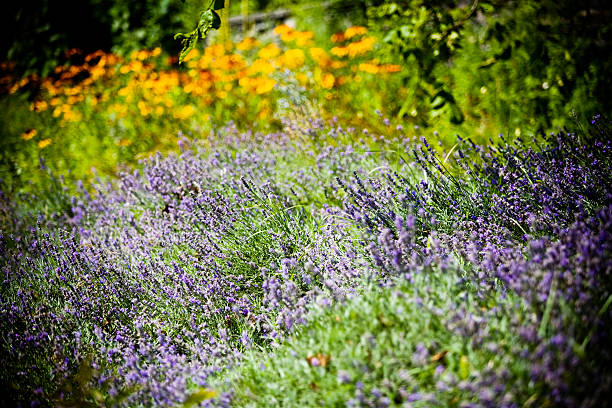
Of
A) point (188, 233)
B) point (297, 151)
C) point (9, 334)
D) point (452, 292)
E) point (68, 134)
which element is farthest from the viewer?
point (68, 134)

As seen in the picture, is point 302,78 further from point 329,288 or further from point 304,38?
point 329,288

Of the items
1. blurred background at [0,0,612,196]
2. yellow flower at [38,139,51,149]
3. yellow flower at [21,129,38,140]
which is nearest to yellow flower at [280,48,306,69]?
blurred background at [0,0,612,196]

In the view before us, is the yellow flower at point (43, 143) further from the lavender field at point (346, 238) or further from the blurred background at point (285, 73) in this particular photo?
the lavender field at point (346, 238)

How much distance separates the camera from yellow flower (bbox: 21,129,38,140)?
5.89m

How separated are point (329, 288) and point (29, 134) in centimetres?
562

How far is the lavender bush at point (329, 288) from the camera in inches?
57.2

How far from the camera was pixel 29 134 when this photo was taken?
6.01 metres

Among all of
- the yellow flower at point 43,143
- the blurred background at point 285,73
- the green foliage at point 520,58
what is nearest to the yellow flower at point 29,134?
the blurred background at point 285,73

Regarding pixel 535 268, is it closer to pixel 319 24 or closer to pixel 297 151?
pixel 297 151

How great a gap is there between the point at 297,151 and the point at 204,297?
175 cm

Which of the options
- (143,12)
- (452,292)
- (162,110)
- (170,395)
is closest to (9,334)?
(170,395)

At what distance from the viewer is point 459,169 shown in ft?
9.30

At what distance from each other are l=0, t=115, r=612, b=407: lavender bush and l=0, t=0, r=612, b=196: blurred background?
0.69 meters

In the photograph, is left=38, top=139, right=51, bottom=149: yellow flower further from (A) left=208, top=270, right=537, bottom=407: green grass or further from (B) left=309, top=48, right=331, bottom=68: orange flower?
(A) left=208, top=270, right=537, bottom=407: green grass
